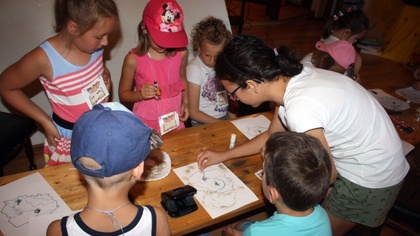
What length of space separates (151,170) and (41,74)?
0.86 metres

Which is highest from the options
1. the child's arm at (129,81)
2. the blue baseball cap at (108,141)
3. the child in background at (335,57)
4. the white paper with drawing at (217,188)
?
→ the blue baseball cap at (108,141)

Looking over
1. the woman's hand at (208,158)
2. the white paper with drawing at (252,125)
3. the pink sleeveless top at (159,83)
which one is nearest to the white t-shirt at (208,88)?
the pink sleeveless top at (159,83)

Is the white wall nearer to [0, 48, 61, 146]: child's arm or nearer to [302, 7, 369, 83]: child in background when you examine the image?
[0, 48, 61, 146]: child's arm

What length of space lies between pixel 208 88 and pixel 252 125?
1.87ft

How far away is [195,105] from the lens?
257cm

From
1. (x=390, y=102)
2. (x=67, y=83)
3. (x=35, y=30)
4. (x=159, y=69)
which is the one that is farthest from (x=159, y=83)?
(x=390, y=102)

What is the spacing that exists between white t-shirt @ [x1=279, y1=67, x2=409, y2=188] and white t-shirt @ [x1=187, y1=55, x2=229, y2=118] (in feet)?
3.33

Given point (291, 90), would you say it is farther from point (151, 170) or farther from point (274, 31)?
point (274, 31)

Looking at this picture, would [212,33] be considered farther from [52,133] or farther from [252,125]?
[52,133]

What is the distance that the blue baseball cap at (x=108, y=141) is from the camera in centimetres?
100

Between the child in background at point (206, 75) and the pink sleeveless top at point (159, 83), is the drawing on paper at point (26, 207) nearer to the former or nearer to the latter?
the pink sleeveless top at point (159, 83)

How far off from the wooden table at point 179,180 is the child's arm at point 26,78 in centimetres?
42

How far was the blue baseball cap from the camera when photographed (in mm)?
1000

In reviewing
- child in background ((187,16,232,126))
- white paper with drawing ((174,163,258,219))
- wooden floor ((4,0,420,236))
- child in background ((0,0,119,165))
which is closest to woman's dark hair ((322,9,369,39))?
child in background ((187,16,232,126))
